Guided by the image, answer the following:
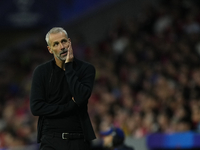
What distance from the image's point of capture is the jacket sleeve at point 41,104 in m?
4.22

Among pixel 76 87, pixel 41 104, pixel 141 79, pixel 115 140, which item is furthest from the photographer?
pixel 141 79

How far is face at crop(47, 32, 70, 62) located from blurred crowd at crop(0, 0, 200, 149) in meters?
3.84

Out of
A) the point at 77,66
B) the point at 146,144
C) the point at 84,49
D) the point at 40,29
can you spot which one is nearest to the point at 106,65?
the point at 84,49

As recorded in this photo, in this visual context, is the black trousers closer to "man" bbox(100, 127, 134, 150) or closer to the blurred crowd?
"man" bbox(100, 127, 134, 150)

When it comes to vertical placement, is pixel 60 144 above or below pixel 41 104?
below

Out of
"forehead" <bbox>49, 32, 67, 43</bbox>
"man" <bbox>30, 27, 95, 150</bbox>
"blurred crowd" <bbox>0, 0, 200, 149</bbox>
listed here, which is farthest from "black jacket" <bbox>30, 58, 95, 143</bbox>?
"blurred crowd" <bbox>0, 0, 200, 149</bbox>

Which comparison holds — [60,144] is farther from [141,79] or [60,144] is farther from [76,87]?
[141,79]

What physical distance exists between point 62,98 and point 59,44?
465mm

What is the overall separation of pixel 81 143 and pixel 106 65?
26.8 feet

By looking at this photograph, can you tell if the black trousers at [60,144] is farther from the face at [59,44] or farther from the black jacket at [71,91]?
the face at [59,44]

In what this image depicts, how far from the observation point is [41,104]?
427cm

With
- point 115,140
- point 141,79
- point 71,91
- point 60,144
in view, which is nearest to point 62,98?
point 71,91

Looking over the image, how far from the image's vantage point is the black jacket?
4172 millimetres

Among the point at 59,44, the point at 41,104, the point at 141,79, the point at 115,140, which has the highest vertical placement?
the point at 141,79
